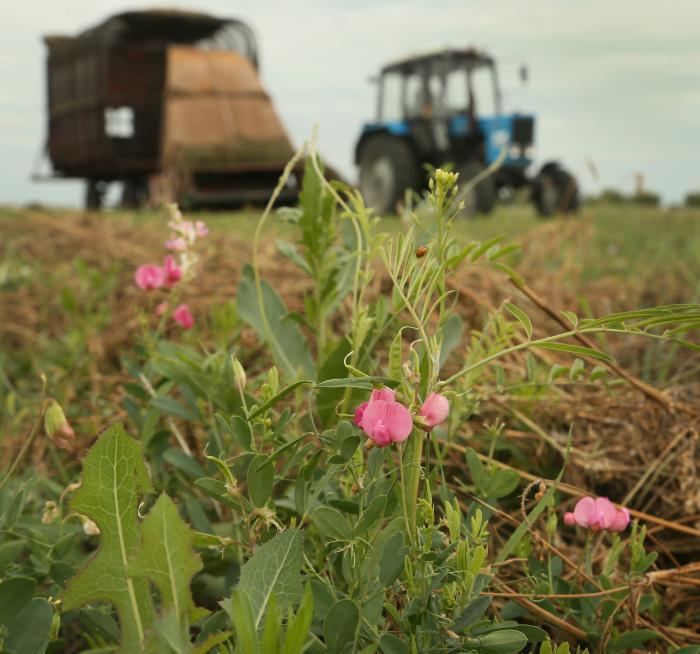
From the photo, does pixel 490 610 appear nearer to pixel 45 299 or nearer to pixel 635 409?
pixel 635 409

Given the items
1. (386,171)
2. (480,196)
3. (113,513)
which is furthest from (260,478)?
(386,171)

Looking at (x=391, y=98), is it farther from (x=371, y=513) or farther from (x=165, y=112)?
(x=371, y=513)

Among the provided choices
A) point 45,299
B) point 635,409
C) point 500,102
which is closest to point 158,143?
point 500,102

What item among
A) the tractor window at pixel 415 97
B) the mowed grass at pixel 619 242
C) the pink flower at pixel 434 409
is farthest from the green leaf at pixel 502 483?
the tractor window at pixel 415 97

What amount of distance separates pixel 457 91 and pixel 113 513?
38.8ft

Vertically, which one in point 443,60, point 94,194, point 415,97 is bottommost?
point 94,194

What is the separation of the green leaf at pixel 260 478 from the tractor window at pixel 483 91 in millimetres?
11910

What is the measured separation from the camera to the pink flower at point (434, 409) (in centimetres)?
82

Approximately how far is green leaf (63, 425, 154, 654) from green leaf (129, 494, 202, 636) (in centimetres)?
7

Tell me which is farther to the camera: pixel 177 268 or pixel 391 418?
pixel 177 268

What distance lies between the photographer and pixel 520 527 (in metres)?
1.09

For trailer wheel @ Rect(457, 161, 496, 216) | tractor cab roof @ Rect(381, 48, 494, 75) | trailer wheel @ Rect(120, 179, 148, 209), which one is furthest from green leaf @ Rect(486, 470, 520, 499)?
trailer wheel @ Rect(120, 179, 148, 209)

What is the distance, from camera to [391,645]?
2.97 ft

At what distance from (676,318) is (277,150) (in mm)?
11896
